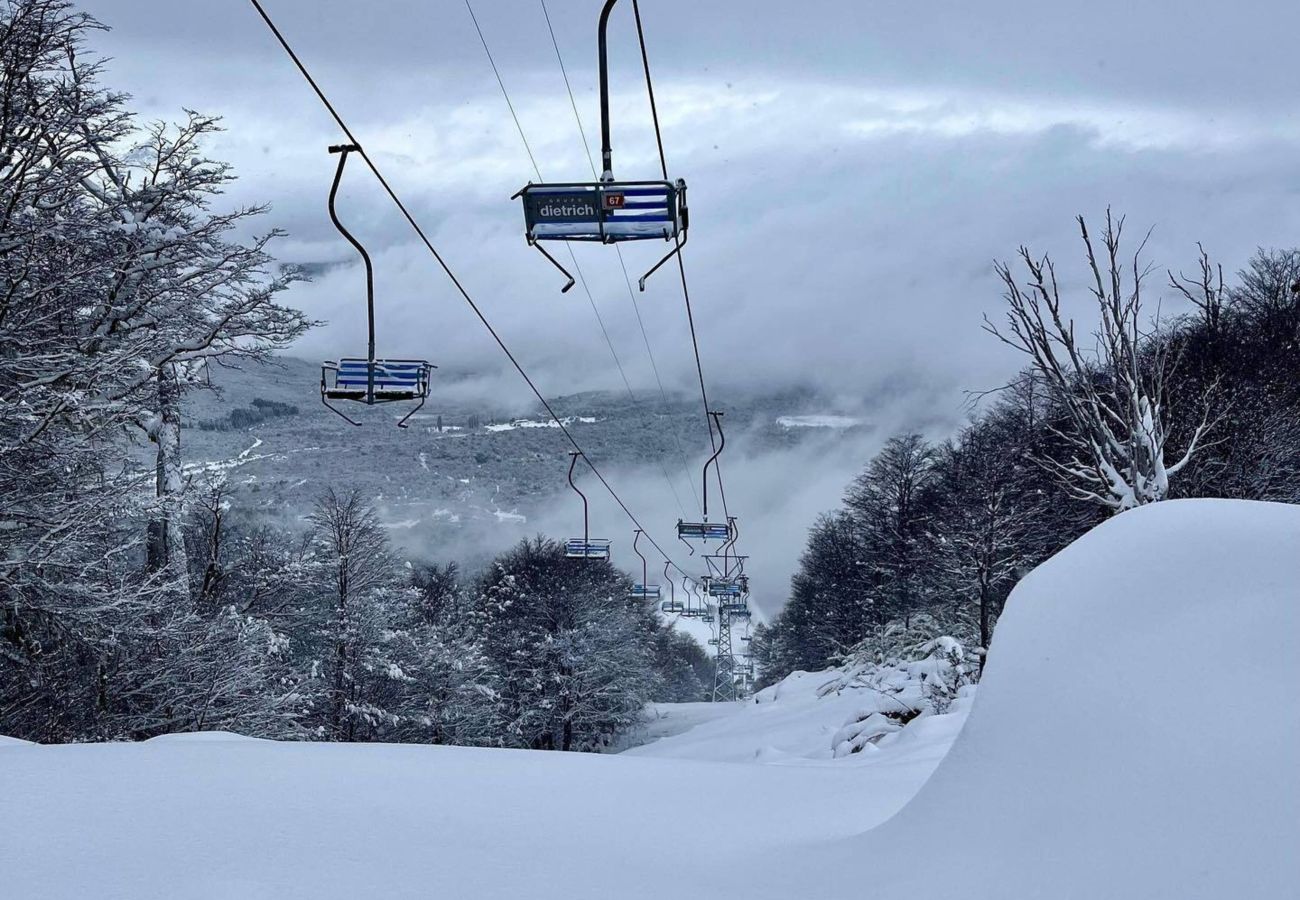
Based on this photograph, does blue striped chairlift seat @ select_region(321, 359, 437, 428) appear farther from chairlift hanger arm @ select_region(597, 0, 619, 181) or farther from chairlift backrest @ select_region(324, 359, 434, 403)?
chairlift hanger arm @ select_region(597, 0, 619, 181)

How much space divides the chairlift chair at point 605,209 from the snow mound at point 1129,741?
4054 mm

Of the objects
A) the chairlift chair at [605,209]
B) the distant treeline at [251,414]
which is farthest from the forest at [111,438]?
the distant treeline at [251,414]

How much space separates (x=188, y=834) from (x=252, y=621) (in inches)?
591

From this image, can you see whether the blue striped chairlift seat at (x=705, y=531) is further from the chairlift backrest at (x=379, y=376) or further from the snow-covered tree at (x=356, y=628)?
the chairlift backrest at (x=379, y=376)

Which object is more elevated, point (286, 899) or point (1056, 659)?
point (1056, 659)

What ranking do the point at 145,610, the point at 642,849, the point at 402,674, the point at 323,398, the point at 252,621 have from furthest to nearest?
the point at 402,674, the point at 252,621, the point at 145,610, the point at 323,398, the point at 642,849

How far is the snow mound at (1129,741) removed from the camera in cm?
257

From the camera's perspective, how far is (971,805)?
132 inches

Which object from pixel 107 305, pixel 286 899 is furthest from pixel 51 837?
pixel 107 305

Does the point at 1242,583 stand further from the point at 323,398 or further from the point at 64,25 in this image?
the point at 64,25

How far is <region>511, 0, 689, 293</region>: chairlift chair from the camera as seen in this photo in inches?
270

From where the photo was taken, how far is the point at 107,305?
13.9 metres

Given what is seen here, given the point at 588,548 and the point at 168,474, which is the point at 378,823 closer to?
the point at 168,474

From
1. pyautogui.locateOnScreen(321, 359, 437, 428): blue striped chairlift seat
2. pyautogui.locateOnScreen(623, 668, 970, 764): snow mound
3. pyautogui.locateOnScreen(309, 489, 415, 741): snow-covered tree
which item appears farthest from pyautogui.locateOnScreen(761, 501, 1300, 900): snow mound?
pyautogui.locateOnScreen(309, 489, 415, 741): snow-covered tree
